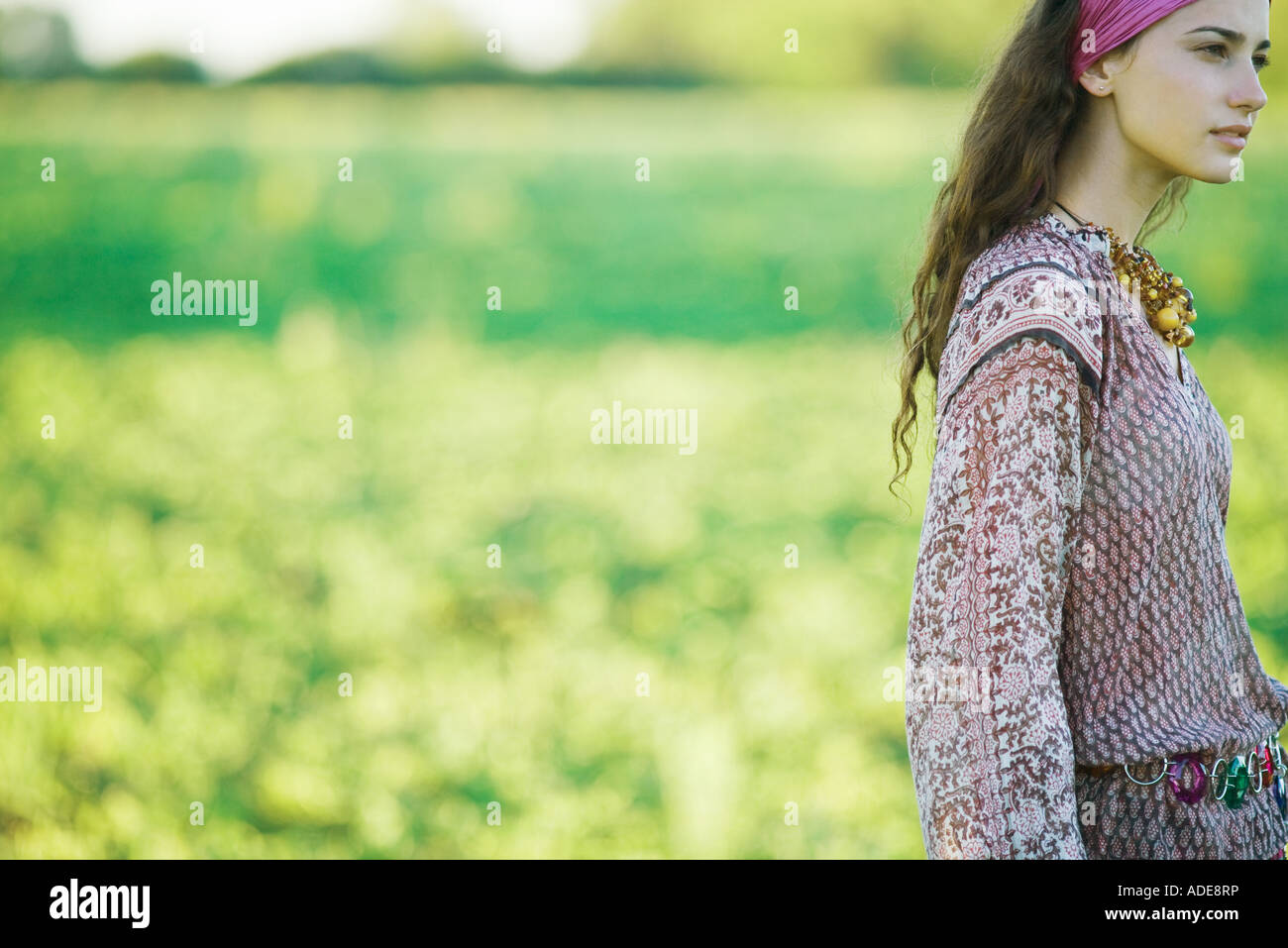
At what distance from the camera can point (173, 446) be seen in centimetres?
515

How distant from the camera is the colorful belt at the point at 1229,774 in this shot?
1.40 meters

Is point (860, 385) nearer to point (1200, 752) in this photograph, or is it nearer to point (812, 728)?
point (812, 728)

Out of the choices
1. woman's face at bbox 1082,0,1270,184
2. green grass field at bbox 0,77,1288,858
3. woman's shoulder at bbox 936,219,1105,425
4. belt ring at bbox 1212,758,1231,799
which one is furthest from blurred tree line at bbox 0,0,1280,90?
belt ring at bbox 1212,758,1231,799

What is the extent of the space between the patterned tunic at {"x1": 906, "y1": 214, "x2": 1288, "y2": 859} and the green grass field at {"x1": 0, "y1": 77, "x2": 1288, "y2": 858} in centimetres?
67

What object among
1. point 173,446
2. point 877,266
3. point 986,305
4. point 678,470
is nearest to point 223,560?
point 173,446

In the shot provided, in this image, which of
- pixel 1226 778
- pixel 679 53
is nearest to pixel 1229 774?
pixel 1226 778

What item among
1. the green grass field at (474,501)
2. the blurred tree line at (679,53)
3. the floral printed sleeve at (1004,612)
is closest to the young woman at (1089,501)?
the floral printed sleeve at (1004,612)

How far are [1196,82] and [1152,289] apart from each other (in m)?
0.23

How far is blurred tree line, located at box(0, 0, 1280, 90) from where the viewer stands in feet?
32.6

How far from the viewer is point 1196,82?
145cm

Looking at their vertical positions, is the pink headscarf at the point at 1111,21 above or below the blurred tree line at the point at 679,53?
below

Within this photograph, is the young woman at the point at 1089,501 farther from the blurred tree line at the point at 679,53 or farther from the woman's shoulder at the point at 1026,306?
the blurred tree line at the point at 679,53

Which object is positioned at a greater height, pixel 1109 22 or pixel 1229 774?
pixel 1109 22

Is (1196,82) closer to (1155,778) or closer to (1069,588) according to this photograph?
(1069,588)
